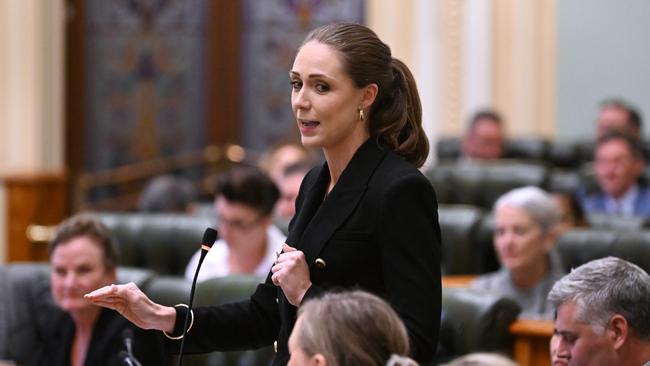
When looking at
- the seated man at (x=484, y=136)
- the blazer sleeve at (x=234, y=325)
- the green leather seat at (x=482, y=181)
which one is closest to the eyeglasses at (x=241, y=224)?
the green leather seat at (x=482, y=181)

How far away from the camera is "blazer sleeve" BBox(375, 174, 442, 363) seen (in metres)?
2.10

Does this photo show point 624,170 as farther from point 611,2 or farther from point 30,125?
point 30,125

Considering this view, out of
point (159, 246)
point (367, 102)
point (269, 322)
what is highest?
point (367, 102)

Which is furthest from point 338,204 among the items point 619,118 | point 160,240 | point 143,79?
point 143,79

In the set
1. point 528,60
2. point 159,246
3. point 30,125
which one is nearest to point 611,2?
point 528,60

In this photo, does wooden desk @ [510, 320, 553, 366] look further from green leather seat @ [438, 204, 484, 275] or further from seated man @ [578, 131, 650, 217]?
seated man @ [578, 131, 650, 217]

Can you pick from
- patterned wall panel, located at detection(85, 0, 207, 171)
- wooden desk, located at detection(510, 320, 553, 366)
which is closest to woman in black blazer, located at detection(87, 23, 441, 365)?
wooden desk, located at detection(510, 320, 553, 366)

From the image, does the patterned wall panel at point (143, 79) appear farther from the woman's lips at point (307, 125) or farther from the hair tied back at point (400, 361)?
the hair tied back at point (400, 361)

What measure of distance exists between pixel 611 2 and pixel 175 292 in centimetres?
619

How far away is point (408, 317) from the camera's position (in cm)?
209

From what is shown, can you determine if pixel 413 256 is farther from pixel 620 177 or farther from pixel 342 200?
pixel 620 177

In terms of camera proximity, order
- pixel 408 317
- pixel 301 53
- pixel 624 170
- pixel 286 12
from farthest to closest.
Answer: pixel 286 12 < pixel 624 170 < pixel 301 53 < pixel 408 317

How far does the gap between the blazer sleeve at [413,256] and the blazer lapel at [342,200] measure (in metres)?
0.08

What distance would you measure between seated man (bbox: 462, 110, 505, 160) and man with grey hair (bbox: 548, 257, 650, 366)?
5.48m
